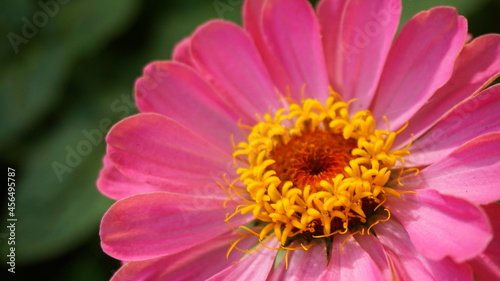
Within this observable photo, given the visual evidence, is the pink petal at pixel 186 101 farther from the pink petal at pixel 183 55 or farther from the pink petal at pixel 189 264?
the pink petal at pixel 189 264

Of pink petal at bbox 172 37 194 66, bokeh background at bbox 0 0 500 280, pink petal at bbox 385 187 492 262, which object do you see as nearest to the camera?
pink petal at bbox 385 187 492 262

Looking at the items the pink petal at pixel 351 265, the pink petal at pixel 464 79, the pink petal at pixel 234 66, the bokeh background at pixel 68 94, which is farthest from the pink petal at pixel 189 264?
the bokeh background at pixel 68 94

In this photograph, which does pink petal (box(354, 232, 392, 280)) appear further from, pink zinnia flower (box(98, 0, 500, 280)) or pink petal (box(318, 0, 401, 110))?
pink petal (box(318, 0, 401, 110))

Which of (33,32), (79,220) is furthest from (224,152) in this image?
(33,32)

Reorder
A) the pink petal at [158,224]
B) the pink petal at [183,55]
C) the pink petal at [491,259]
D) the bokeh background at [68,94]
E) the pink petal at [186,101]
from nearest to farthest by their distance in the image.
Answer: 1. the pink petal at [491,259]
2. the pink petal at [158,224]
3. the pink petal at [186,101]
4. the pink petal at [183,55]
5. the bokeh background at [68,94]

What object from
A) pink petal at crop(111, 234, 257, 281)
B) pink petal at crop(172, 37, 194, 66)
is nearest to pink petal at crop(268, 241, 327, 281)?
pink petal at crop(111, 234, 257, 281)

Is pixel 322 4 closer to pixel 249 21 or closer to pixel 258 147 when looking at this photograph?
pixel 249 21
